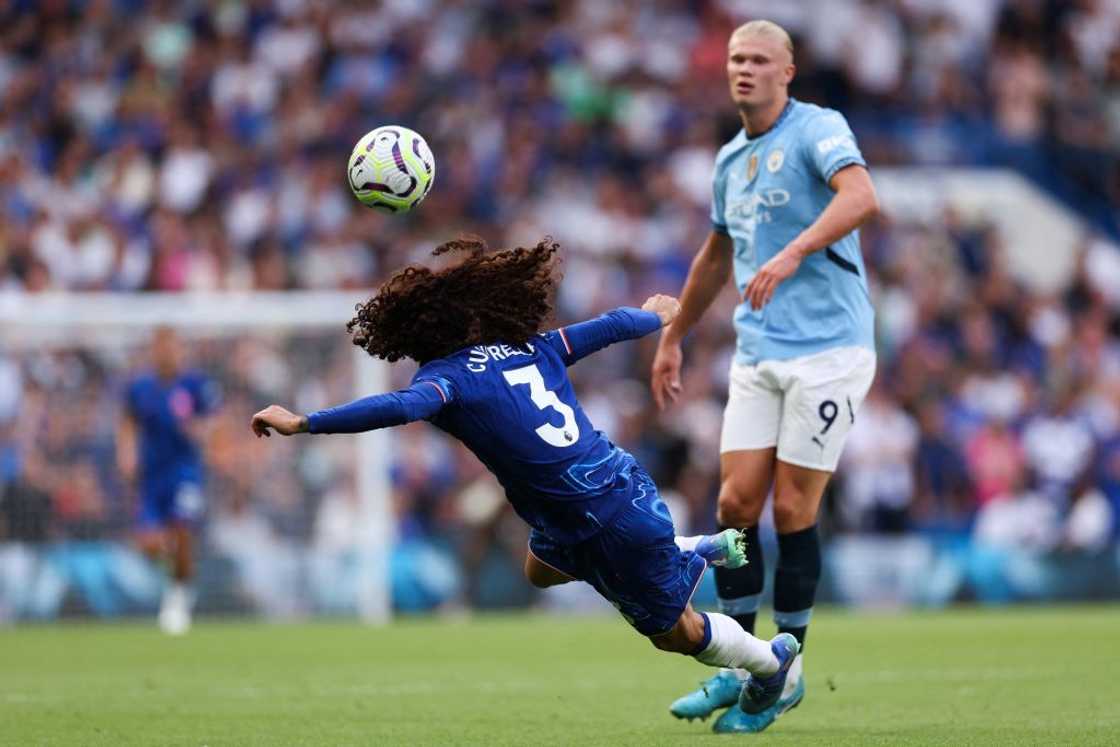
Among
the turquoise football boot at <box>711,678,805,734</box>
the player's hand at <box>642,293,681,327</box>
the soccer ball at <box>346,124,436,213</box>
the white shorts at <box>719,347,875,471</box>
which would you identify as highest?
the soccer ball at <box>346,124,436,213</box>

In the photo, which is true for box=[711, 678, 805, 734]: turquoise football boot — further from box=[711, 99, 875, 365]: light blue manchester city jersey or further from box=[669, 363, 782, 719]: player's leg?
box=[711, 99, 875, 365]: light blue manchester city jersey

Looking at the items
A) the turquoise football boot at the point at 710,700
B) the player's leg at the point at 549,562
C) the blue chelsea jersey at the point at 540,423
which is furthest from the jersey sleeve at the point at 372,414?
the turquoise football boot at the point at 710,700

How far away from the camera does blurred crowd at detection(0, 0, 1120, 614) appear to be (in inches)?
691

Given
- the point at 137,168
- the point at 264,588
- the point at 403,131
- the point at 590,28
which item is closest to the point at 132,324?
the point at 264,588

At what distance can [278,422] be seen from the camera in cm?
611

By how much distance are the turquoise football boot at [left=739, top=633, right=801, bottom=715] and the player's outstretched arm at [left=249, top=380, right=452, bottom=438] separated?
1761 millimetres

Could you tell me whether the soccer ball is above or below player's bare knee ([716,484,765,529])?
above

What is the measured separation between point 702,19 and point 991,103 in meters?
3.56

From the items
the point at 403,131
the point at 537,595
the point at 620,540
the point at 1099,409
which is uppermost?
the point at 403,131

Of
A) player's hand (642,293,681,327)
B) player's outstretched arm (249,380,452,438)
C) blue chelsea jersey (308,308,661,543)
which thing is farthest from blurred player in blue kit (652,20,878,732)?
player's outstretched arm (249,380,452,438)

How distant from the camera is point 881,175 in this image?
869 inches

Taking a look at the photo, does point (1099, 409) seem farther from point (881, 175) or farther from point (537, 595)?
point (537, 595)

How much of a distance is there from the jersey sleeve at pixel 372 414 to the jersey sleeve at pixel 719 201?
7.94ft

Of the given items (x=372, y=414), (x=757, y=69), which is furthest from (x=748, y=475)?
(x=372, y=414)
